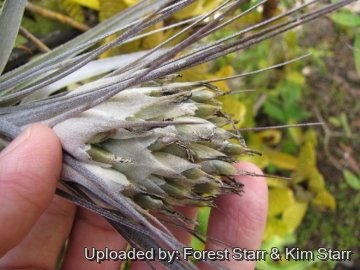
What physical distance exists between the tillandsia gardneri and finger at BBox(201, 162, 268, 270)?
23 centimetres

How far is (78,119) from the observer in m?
0.59

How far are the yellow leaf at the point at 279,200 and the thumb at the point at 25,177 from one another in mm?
770

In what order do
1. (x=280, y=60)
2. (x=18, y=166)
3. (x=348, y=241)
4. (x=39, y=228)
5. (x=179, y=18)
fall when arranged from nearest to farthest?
(x=18, y=166) < (x=39, y=228) < (x=179, y=18) < (x=280, y=60) < (x=348, y=241)

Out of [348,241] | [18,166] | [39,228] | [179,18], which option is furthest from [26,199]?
[348,241]

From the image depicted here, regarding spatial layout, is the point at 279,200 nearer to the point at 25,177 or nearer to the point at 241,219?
the point at 241,219

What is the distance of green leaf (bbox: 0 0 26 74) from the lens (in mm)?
640

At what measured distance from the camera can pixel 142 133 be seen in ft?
1.87

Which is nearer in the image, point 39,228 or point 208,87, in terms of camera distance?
point 208,87

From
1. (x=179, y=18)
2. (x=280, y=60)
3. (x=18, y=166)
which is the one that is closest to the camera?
(x=18, y=166)

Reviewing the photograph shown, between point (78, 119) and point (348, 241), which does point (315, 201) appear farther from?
point (78, 119)

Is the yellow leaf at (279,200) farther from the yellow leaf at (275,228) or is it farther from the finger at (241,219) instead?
the finger at (241,219)

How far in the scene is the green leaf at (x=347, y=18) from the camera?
101 cm

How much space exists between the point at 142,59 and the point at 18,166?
0.19 m

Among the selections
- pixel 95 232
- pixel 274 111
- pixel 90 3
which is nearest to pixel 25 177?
pixel 95 232
